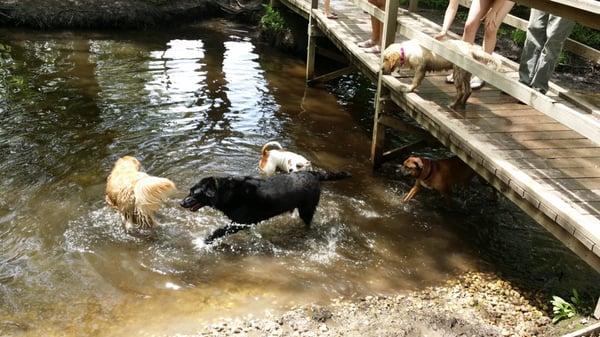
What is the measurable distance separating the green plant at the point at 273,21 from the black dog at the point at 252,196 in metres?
8.90

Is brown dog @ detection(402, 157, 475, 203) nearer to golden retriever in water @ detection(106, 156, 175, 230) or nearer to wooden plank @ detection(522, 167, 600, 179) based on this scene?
wooden plank @ detection(522, 167, 600, 179)

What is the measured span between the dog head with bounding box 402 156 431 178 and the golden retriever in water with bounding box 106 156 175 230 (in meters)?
2.86

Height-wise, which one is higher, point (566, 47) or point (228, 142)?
point (566, 47)

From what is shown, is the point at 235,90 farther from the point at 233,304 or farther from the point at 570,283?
the point at 570,283

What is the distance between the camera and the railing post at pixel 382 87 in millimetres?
6871

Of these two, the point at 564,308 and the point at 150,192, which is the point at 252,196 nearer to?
the point at 150,192

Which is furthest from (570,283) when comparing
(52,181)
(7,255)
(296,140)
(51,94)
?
(51,94)

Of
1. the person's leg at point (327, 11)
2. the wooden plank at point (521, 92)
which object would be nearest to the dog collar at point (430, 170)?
the wooden plank at point (521, 92)

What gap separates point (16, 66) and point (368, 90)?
7.72 m

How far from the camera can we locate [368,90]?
11.4m

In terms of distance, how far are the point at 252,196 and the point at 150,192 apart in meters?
1.05

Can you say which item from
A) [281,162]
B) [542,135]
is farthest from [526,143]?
[281,162]

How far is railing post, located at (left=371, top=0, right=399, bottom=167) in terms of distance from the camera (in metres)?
Answer: 6.87

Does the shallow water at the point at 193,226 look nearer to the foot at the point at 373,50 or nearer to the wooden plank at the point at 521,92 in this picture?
the foot at the point at 373,50
